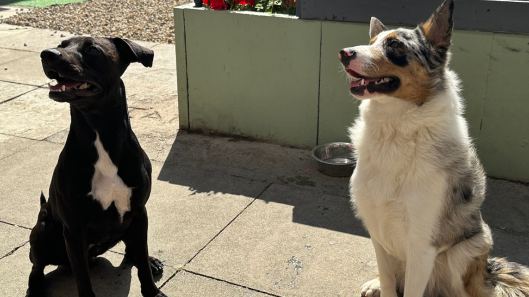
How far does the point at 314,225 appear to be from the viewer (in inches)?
189

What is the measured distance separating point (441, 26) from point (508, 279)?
5.62 ft

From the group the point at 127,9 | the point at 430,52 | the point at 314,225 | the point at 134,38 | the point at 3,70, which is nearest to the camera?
the point at 430,52

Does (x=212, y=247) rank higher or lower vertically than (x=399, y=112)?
lower

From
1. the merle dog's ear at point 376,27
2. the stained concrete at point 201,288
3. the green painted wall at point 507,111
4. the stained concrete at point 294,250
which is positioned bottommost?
the stained concrete at point 201,288

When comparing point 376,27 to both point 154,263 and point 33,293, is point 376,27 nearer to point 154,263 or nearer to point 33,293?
point 154,263

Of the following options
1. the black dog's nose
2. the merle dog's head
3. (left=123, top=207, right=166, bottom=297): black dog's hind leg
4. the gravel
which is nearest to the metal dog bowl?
(left=123, top=207, right=166, bottom=297): black dog's hind leg

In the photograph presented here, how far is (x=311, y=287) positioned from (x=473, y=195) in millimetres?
→ 1382

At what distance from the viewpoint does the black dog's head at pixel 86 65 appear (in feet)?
10.1

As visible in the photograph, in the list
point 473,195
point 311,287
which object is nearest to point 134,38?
point 311,287

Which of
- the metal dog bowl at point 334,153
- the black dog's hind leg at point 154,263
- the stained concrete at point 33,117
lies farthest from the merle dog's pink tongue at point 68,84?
the stained concrete at point 33,117

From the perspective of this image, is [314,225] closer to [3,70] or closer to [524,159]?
[524,159]

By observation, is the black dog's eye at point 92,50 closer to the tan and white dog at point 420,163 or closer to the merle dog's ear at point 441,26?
the tan and white dog at point 420,163

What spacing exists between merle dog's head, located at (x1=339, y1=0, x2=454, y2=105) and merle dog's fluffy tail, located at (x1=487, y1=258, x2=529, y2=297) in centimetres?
128

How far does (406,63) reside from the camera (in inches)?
124
